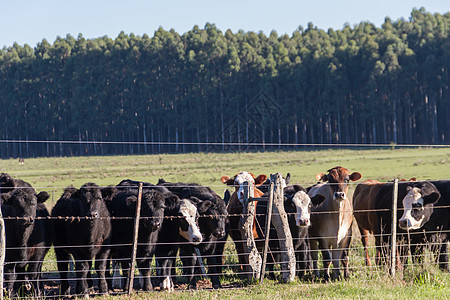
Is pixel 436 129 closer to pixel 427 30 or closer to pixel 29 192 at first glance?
pixel 427 30

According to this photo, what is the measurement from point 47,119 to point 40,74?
11.1 meters

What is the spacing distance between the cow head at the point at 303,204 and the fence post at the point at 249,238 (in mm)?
808

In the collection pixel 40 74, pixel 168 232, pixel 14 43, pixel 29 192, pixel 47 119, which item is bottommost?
pixel 168 232

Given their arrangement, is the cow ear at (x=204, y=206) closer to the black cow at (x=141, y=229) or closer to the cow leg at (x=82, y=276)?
the black cow at (x=141, y=229)

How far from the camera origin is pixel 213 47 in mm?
98562

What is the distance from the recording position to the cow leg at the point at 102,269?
1020cm

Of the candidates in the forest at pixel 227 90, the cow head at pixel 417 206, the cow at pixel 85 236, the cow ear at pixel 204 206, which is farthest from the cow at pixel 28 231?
the forest at pixel 227 90

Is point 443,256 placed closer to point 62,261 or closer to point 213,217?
point 213,217

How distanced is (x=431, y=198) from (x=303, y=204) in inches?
93.7

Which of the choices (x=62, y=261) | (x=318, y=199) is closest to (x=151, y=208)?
(x=62, y=261)

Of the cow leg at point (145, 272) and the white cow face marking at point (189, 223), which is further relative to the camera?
the white cow face marking at point (189, 223)

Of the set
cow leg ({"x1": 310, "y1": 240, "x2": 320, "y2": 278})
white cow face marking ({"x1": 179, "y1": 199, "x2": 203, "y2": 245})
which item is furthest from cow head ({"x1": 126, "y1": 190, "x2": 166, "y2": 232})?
cow leg ({"x1": 310, "y1": 240, "x2": 320, "y2": 278})

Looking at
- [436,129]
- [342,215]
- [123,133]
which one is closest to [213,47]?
[123,133]

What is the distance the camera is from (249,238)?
1113cm
